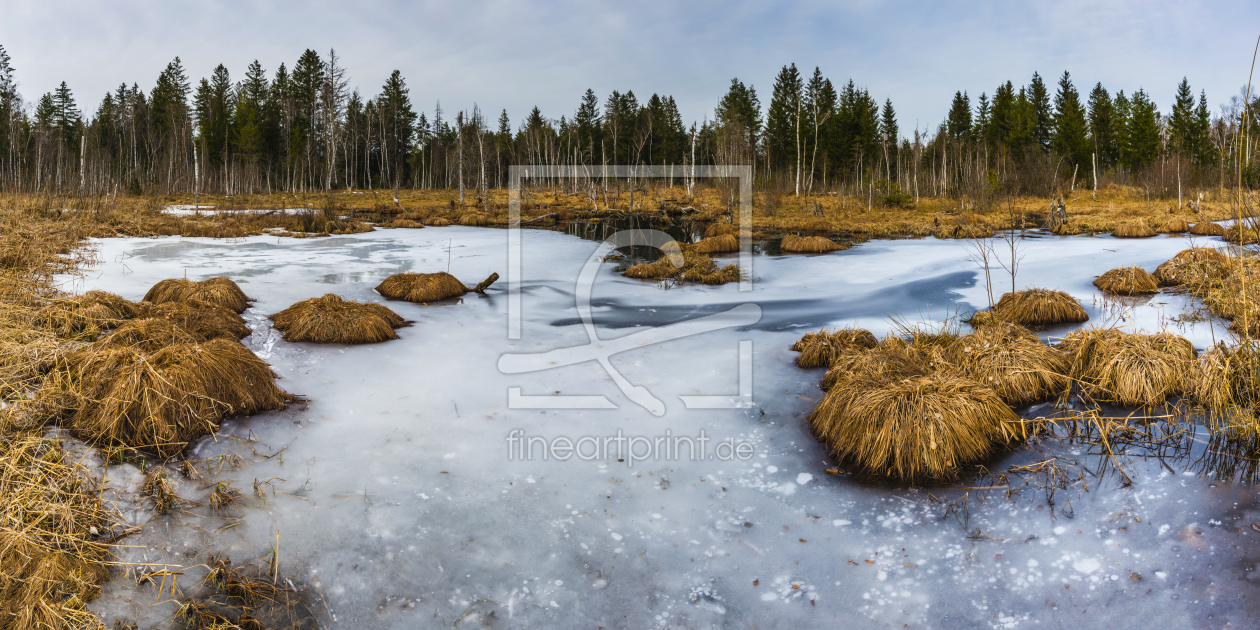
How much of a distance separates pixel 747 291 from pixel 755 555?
9726 mm

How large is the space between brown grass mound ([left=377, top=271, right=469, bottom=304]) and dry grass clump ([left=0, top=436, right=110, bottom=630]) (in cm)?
689

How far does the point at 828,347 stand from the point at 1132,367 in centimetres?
279

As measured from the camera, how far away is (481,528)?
13.2 feet

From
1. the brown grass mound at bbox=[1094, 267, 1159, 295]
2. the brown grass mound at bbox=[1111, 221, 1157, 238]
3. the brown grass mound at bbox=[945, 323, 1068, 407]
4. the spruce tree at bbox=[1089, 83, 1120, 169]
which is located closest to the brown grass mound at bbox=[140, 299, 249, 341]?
the brown grass mound at bbox=[945, 323, 1068, 407]

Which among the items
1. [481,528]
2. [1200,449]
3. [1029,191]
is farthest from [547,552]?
[1029,191]

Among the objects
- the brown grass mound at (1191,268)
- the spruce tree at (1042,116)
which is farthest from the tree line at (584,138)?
the brown grass mound at (1191,268)

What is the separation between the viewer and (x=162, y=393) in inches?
183

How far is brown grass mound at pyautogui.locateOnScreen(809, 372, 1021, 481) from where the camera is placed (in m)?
4.68

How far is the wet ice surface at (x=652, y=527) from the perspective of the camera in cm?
335

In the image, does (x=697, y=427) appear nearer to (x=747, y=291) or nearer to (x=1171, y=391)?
(x=1171, y=391)

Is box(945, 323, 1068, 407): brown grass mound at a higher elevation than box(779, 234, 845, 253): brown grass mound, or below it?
below

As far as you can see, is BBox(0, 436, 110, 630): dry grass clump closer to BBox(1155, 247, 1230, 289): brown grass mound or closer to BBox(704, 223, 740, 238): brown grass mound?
BBox(1155, 247, 1230, 289): brown grass mound

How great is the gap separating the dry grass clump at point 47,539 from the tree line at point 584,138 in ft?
128

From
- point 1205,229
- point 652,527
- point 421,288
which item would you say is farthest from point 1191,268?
point 1205,229
